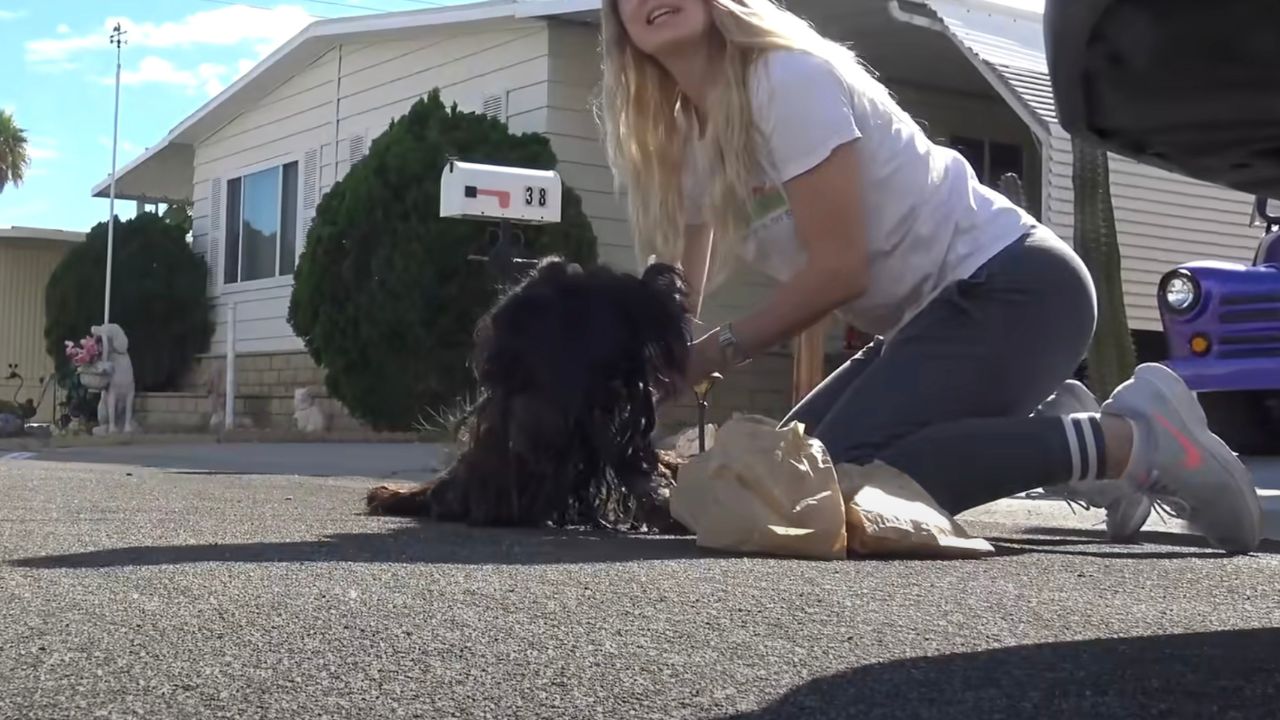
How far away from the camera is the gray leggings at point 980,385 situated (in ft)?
9.52

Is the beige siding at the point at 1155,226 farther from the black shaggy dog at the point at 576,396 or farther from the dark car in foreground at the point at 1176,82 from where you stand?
the dark car in foreground at the point at 1176,82

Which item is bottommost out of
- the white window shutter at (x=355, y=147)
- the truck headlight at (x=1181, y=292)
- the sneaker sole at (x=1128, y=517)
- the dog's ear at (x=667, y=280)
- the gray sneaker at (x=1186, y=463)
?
the sneaker sole at (x=1128, y=517)

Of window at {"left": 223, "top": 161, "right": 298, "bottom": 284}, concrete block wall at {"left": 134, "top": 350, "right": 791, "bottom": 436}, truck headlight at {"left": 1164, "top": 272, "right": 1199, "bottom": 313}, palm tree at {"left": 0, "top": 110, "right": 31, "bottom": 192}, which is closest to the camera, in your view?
truck headlight at {"left": 1164, "top": 272, "right": 1199, "bottom": 313}

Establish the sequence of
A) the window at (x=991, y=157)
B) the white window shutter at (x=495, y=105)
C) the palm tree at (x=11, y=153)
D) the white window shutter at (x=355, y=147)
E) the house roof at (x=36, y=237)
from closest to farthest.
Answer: the white window shutter at (x=495, y=105) → the window at (x=991, y=157) → the white window shutter at (x=355, y=147) → the house roof at (x=36, y=237) → the palm tree at (x=11, y=153)

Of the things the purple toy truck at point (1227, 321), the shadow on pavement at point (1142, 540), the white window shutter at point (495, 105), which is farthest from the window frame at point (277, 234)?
the shadow on pavement at point (1142, 540)

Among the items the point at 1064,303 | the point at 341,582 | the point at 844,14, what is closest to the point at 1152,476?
the point at 1064,303

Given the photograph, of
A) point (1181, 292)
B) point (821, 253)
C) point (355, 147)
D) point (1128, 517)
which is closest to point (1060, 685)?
point (821, 253)

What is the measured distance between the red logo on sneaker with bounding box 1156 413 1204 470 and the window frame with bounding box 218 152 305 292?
10757 mm

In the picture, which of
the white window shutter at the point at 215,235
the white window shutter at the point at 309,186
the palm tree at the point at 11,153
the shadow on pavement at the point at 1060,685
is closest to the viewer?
the shadow on pavement at the point at 1060,685

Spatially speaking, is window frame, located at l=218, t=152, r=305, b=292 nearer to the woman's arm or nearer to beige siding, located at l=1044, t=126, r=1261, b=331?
beige siding, located at l=1044, t=126, r=1261, b=331

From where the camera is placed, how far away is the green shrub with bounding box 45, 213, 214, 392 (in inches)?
571

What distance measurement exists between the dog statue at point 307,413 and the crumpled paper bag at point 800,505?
934 centimetres

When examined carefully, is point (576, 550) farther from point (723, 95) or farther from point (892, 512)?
point (723, 95)

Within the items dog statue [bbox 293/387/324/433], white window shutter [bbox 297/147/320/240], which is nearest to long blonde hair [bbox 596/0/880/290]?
dog statue [bbox 293/387/324/433]
